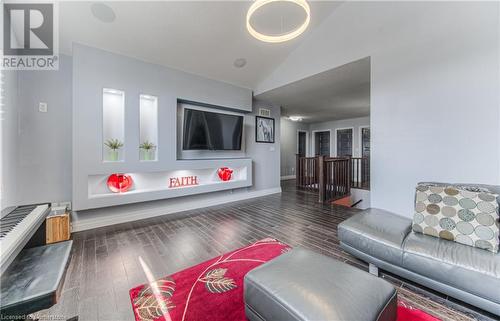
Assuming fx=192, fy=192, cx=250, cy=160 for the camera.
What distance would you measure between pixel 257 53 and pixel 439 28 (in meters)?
2.64

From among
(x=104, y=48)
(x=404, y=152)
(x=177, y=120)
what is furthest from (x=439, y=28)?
(x=104, y=48)

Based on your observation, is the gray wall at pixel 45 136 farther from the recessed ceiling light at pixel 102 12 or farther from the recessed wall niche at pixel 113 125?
the recessed ceiling light at pixel 102 12

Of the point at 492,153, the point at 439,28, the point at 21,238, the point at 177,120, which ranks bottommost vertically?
the point at 21,238

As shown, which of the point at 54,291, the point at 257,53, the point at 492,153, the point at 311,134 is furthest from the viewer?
the point at 311,134

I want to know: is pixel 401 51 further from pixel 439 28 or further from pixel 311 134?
pixel 311 134

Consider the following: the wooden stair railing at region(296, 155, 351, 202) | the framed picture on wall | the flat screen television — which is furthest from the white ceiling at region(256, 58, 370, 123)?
the wooden stair railing at region(296, 155, 351, 202)

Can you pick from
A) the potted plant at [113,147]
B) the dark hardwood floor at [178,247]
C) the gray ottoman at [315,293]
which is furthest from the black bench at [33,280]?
the potted plant at [113,147]

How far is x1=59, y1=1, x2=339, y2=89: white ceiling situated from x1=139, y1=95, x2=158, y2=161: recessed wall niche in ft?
2.36

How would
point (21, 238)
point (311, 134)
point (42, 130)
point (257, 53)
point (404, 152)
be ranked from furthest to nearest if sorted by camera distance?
1. point (311, 134)
2. point (257, 53)
3. point (42, 130)
4. point (404, 152)
5. point (21, 238)

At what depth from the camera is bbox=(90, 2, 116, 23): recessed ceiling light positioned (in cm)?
242

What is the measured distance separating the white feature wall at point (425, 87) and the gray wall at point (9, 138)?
14.6 feet

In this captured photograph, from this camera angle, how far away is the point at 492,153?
2004mm

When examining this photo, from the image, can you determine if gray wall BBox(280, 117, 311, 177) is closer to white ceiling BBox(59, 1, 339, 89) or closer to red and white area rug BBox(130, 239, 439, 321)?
white ceiling BBox(59, 1, 339, 89)

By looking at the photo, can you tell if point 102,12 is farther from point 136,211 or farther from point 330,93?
point 330,93
